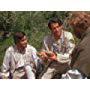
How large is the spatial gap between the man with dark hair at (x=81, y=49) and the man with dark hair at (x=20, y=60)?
301 millimetres

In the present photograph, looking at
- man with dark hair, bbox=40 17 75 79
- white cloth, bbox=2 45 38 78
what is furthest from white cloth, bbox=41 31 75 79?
white cloth, bbox=2 45 38 78

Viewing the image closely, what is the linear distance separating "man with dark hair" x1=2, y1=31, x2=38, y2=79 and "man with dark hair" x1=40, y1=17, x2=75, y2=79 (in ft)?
0.33

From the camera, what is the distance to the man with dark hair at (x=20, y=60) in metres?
1.94

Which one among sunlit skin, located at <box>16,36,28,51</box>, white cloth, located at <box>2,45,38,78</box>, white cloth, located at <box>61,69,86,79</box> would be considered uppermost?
sunlit skin, located at <box>16,36,28,51</box>

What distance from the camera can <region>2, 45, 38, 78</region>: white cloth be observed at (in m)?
1.94

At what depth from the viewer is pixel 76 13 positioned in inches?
76.4

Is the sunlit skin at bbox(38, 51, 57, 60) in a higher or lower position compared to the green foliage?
lower

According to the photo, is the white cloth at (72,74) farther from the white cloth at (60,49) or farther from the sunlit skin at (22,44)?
the sunlit skin at (22,44)

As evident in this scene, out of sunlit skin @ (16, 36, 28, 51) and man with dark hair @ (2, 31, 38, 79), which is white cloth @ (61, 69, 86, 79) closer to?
man with dark hair @ (2, 31, 38, 79)

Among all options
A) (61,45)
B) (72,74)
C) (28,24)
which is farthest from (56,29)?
(72,74)
